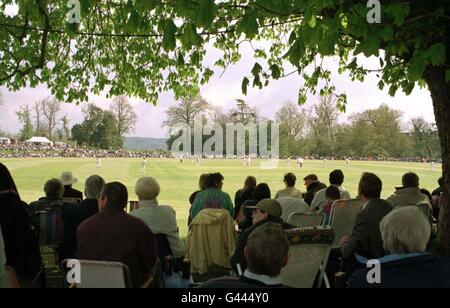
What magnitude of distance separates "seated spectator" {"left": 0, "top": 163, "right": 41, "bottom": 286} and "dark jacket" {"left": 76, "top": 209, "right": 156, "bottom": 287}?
42cm

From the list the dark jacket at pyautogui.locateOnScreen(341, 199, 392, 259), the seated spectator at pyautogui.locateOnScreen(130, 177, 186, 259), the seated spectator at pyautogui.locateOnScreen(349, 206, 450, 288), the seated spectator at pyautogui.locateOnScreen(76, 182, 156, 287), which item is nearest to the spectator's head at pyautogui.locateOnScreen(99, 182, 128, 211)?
the seated spectator at pyautogui.locateOnScreen(76, 182, 156, 287)

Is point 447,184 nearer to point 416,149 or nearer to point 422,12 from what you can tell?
point 422,12

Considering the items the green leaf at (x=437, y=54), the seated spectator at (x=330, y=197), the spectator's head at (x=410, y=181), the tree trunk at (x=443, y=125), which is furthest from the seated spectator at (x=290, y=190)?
the green leaf at (x=437, y=54)

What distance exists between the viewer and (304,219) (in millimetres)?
6602

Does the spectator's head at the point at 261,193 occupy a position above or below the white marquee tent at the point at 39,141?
below

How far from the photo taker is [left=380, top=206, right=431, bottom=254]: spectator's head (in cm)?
314

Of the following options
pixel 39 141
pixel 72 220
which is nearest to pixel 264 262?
pixel 72 220

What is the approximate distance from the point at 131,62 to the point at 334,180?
24.3 feet

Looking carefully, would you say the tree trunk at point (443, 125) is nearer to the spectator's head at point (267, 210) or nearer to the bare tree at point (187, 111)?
the spectator's head at point (267, 210)

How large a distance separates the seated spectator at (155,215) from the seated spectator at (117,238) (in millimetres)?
1104

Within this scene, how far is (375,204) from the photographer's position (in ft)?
17.5

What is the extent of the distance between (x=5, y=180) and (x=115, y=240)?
96 centimetres

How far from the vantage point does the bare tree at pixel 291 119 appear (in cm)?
11162

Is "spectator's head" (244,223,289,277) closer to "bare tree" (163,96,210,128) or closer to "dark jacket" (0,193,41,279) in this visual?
"dark jacket" (0,193,41,279)
